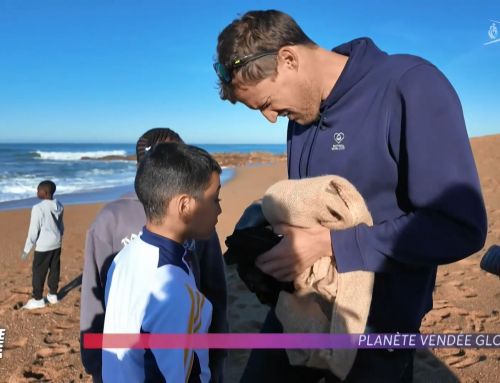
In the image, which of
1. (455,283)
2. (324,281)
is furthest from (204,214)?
(455,283)

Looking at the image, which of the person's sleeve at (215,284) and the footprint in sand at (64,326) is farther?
the footprint in sand at (64,326)

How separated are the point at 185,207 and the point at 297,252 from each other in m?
0.58

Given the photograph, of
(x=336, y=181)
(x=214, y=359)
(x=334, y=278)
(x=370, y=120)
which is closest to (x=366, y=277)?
(x=334, y=278)

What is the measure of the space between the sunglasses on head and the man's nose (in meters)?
0.22

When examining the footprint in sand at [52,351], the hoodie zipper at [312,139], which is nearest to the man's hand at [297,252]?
the hoodie zipper at [312,139]

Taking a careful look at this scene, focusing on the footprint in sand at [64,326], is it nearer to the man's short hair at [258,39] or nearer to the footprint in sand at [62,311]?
the footprint in sand at [62,311]

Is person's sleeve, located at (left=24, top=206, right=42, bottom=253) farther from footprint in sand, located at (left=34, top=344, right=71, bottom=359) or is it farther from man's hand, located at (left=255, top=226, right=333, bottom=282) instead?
man's hand, located at (left=255, top=226, right=333, bottom=282)

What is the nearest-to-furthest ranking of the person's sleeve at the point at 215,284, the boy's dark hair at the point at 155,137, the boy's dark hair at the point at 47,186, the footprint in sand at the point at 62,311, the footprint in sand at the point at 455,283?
the person's sleeve at the point at 215,284, the boy's dark hair at the point at 155,137, the footprint in sand at the point at 62,311, the footprint in sand at the point at 455,283, the boy's dark hair at the point at 47,186

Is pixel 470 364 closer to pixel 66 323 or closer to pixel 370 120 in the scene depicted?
pixel 370 120

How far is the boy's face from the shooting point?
1.80m

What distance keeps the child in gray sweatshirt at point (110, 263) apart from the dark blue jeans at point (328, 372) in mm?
509

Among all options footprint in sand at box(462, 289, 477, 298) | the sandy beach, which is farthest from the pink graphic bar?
footprint in sand at box(462, 289, 477, 298)

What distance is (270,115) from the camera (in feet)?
6.15

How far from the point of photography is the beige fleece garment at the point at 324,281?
145 centimetres
